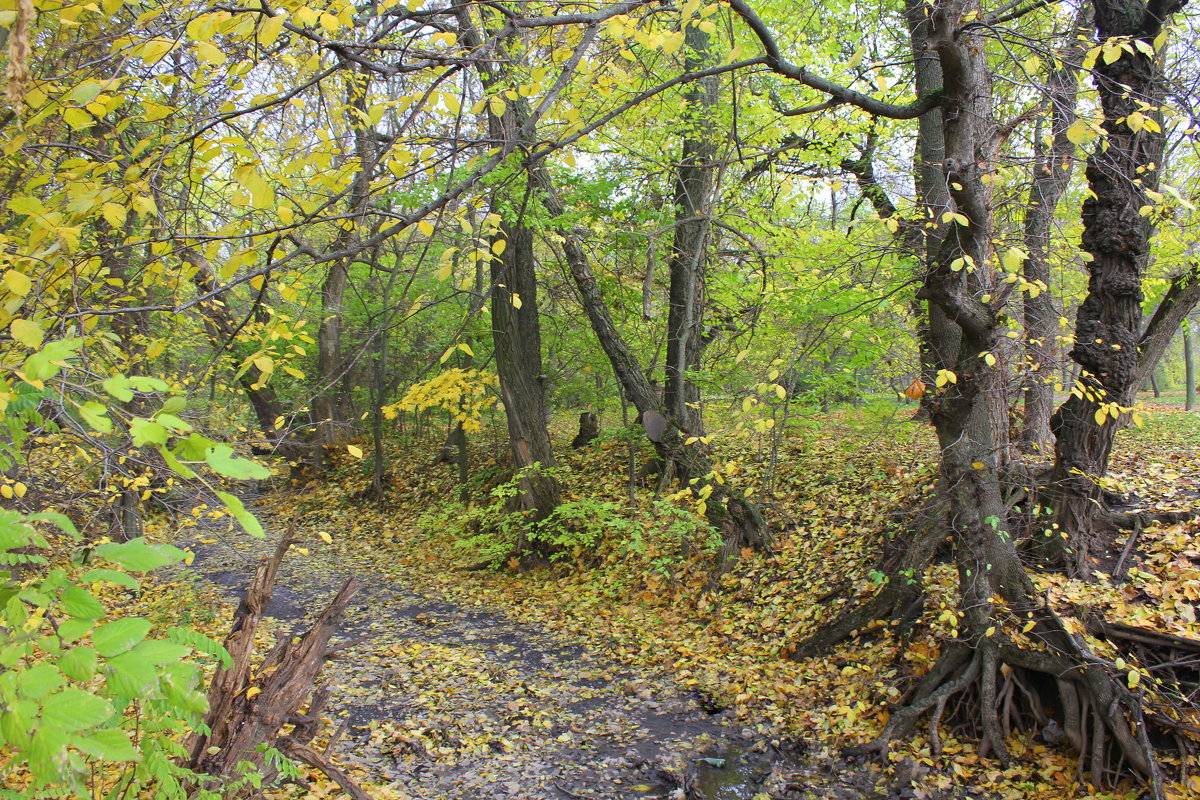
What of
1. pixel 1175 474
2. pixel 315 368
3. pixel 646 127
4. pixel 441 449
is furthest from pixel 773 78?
pixel 315 368

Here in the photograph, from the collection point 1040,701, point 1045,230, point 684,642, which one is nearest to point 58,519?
point 1040,701

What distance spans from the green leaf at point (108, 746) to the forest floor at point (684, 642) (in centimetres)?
289

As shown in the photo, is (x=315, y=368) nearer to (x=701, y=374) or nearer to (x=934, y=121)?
(x=701, y=374)

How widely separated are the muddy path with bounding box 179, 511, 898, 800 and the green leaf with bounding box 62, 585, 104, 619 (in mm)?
3255

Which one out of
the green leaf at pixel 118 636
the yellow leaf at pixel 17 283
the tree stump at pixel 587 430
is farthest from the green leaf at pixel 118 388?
the tree stump at pixel 587 430

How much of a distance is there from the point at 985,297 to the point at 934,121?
104 inches

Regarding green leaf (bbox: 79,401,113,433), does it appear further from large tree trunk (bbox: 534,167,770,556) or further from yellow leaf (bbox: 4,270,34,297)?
large tree trunk (bbox: 534,167,770,556)

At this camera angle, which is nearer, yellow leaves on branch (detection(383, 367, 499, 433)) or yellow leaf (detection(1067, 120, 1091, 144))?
yellow leaf (detection(1067, 120, 1091, 144))

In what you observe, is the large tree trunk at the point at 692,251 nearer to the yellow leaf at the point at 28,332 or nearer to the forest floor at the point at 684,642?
the forest floor at the point at 684,642

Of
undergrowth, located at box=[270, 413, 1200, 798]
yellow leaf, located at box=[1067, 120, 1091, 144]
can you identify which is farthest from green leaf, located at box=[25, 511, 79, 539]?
undergrowth, located at box=[270, 413, 1200, 798]

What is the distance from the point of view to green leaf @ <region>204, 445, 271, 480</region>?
3.75ft

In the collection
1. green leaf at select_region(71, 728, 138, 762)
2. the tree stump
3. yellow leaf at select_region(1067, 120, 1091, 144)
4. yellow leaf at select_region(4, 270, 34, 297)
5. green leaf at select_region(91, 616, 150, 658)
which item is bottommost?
the tree stump

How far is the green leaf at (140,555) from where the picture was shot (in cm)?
135

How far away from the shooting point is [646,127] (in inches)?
341
